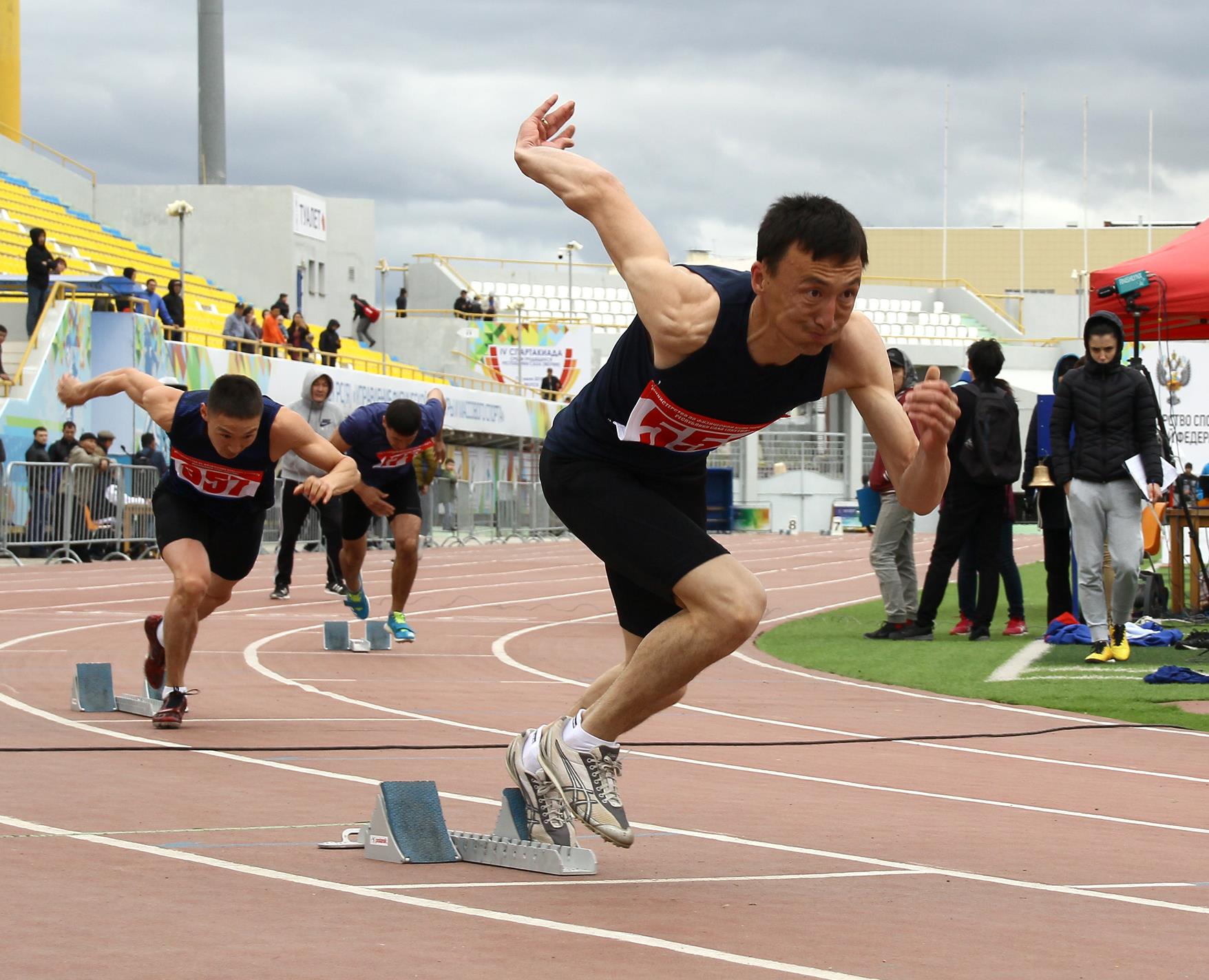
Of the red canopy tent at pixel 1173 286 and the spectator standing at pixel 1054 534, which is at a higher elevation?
the red canopy tent at pixel 1173 286

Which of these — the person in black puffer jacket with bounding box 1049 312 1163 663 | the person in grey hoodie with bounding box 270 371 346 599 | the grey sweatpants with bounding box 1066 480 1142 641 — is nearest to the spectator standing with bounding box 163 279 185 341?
the person in grey hoodie with bounding box 270 371 346 599

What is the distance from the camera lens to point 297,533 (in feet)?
51.5

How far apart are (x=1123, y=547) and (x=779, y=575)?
1310 centimetres

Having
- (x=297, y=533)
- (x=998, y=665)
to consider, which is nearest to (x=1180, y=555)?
(x=998, y=665)

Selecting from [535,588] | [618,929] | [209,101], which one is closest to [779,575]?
[535,588]

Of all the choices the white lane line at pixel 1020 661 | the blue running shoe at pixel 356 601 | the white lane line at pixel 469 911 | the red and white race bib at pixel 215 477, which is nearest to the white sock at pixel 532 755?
the white lane line at pixel 469 911

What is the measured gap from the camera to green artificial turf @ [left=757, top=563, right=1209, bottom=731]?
927cm

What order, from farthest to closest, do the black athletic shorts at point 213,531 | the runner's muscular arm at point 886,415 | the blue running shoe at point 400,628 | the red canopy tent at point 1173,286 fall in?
the red canopy tent at point 1173,286, the blue running shoe at point 400,628, the black athletic shorts at point 213,531, the runner's muscular arm at point 886,415

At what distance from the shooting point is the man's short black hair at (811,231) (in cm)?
440

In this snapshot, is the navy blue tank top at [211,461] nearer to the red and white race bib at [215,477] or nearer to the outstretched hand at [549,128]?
the red and white race bib at [215,477]

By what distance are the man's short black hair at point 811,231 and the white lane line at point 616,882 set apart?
1691 millimetres

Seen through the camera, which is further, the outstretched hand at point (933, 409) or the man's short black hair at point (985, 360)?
the man's short black hair at point (985, 360)

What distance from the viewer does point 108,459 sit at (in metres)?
23.0

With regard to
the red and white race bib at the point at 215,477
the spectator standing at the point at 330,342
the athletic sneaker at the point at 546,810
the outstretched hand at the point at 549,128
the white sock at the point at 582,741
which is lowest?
the athletic sneaker at the point at 546,810
